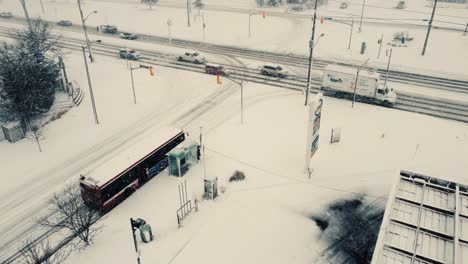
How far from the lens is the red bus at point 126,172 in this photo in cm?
2684

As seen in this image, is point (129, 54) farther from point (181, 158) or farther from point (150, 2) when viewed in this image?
point (150, 2)

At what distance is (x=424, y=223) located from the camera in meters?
19.0

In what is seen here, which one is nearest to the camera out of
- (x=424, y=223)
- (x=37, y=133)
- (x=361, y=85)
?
(x=424, y=223)

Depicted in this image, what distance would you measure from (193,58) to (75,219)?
35.3 m

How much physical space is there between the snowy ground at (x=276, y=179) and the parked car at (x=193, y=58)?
1634 cm

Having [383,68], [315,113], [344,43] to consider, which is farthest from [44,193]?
[344,43]

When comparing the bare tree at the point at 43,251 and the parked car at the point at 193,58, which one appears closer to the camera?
the bare tree at the point at 43,251

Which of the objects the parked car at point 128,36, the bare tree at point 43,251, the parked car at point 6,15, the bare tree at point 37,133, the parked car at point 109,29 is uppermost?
the parked car at point 6,15

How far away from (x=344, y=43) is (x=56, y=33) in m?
54.3

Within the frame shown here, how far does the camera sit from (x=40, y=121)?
40.7m

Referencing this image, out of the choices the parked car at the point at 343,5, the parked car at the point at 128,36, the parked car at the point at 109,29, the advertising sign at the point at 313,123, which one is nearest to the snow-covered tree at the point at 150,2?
the parked car at the point at 109,29

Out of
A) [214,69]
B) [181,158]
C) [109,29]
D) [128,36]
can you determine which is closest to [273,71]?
[214,69]

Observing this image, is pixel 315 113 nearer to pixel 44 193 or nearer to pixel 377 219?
pixel 377 219

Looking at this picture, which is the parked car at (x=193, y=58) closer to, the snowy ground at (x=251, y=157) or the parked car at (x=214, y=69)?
the parked car at (x=214, y=69)
